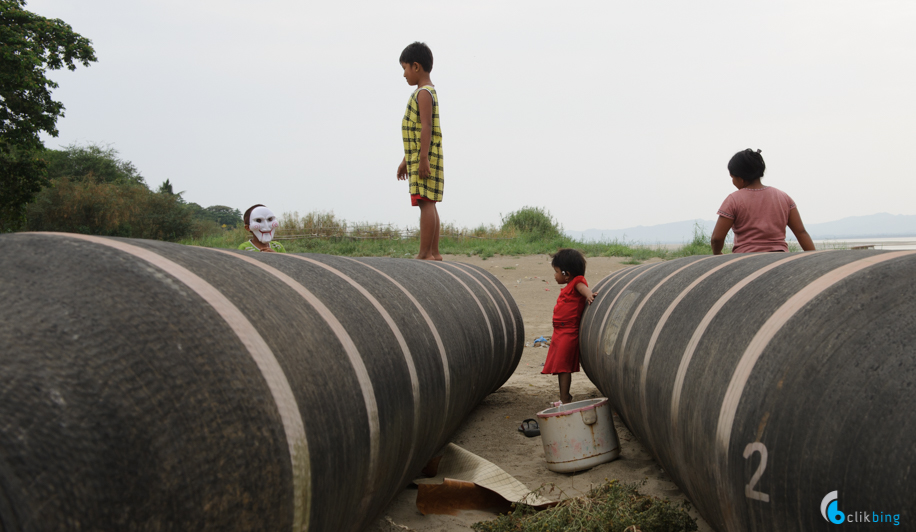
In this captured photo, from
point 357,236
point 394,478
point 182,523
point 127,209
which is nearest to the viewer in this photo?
point 182,523

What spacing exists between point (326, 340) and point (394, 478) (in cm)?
73

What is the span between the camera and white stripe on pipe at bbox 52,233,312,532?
121 centimetres

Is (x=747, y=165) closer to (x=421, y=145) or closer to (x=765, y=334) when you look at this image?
(x=421, y=145)

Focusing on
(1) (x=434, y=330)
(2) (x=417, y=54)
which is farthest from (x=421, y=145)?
(1) (x=434, y=330)

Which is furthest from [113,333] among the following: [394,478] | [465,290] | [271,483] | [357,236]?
[357,236]

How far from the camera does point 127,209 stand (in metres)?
33.8

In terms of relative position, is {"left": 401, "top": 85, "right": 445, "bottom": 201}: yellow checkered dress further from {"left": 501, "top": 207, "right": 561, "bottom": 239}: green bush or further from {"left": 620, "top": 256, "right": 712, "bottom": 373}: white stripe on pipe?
{"left": 501, "top": 207, "right": 561, "bottom": 239}: green bush

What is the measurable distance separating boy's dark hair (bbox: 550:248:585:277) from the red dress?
0.09 metres

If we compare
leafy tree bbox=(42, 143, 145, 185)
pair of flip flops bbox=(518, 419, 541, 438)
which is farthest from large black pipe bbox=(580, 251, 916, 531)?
leafy tree bbox=(42, 143, 145, 185)

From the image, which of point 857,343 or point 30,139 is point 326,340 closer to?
point 857,343

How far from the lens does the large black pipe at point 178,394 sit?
86 cm

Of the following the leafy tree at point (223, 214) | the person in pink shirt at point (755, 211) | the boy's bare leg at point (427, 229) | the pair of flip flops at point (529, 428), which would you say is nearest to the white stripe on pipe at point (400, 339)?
the pair of flip flops at point (529, 428)

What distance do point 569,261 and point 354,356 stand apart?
2999 millimetres

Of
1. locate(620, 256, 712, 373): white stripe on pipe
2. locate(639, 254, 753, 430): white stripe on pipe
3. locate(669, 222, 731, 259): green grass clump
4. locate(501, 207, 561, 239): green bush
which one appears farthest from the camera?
locate(501, 207, 561, 239): green bush
